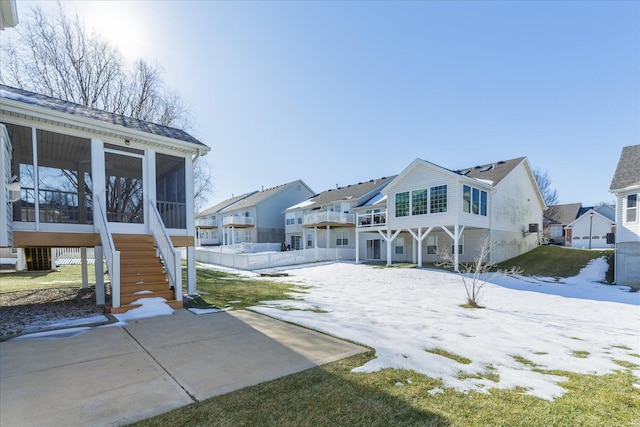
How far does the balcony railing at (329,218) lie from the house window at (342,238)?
183cm

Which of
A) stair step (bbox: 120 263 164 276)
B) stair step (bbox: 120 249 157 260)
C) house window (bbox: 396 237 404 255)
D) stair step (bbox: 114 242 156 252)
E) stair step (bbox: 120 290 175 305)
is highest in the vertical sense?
stair step (bbox: 114 242 156 252)

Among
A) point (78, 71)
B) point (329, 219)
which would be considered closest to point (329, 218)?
point (329, 219)

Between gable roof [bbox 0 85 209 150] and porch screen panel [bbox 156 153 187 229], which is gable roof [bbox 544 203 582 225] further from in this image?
gable roof [bbox 0 85 209 150]

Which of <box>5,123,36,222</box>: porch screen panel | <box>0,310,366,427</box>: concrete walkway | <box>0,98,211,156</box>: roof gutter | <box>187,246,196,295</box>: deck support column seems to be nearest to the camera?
<box>0,310,366,427</box>: concrete walkway

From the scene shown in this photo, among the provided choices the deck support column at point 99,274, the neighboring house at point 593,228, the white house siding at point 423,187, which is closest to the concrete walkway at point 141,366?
the deck support column at point 99,274

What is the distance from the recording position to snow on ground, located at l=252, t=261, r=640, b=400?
3.82m

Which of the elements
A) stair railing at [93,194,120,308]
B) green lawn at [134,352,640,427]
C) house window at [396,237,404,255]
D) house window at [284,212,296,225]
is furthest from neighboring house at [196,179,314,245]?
green lawn at [134,352,640,427]

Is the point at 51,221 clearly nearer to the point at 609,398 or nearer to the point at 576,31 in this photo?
the point at 609,398

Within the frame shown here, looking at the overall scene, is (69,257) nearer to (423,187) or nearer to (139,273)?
(139,273)

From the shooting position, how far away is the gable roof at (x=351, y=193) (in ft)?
91.4

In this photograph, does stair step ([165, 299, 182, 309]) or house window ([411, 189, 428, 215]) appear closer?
stair step ([165, 299, 182, 309])

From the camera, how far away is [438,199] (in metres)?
18.2

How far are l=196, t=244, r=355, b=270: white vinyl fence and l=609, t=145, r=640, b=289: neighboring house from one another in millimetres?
16726

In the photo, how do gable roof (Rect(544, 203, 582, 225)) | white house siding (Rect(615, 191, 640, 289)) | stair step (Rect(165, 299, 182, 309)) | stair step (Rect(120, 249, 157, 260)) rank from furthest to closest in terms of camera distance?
gable roof (Rect(544, 203, 582, 225))
white house siding (Rect(615, 191, 640, 289))
stair step (Rect(120, 249, 157, 260))
stair step (Rect(165, 299, 182, 309))
